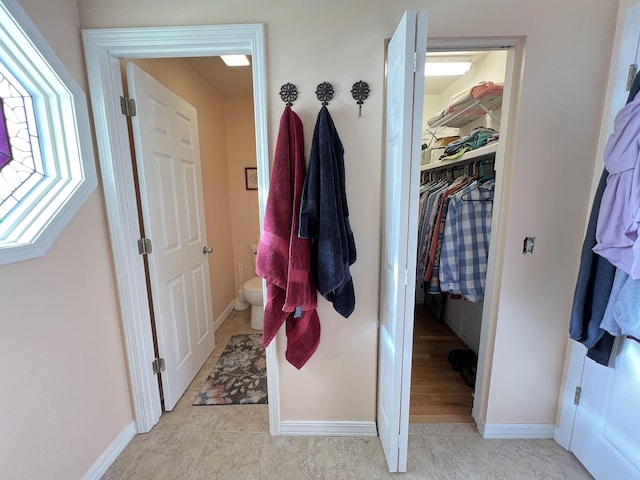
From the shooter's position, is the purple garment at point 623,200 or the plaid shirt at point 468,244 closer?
the purple garment at point 623,200

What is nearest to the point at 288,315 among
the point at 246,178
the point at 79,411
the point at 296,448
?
the point at 296,448

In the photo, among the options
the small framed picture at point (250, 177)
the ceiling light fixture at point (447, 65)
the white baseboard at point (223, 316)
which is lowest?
the white baseboard at point (223, 316)

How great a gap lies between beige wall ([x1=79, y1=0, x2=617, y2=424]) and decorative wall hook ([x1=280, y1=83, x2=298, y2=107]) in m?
0.03

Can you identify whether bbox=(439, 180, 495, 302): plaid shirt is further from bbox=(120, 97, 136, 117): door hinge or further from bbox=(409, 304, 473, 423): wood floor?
bbox=(120, 97, 136, 117): door hinge

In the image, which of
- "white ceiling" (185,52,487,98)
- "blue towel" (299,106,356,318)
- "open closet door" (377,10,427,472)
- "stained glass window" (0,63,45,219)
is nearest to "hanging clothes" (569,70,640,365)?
"open closet door" (377,10,427,472)

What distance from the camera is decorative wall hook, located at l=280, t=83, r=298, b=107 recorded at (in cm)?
119

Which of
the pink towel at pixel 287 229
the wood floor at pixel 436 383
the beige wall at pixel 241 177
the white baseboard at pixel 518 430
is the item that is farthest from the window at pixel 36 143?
the white baseboard at pixel 518 430

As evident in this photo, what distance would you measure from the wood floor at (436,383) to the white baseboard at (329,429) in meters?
0.30

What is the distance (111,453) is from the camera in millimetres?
1322

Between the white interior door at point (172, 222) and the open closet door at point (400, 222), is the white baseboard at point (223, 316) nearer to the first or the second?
the white interior door at point (172, 222)

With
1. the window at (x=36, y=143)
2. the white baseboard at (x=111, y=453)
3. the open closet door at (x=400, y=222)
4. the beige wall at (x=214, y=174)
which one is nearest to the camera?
the open closet door at (x=400, y=222)

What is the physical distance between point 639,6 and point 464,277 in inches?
52.0

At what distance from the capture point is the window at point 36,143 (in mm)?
970

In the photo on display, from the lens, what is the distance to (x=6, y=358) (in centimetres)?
91
